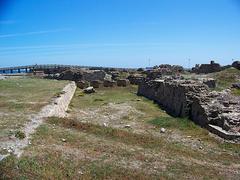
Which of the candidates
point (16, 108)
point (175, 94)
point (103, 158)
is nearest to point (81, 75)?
point (175, 94)

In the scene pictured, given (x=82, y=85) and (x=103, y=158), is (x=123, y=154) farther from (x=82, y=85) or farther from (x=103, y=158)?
(x=82, y=85)

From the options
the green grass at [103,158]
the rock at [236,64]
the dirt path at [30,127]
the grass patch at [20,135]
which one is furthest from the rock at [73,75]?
the grass patch at [20,135]

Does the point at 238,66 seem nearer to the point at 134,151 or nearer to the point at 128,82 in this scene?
the point at 128,82

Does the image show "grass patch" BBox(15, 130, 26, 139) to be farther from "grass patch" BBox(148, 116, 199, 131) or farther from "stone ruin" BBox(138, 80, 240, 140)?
"stone ruin" BBox(138, 80, 240, 140)

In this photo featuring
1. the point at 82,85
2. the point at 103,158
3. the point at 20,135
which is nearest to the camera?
the point at 103,158

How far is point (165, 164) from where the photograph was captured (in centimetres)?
1096

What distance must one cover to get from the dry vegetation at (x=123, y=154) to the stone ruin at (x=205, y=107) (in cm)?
67

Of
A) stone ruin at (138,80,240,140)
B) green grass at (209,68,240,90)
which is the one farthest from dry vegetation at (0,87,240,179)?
green grass at (209,68,240,90)

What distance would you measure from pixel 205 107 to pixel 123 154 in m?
7.30

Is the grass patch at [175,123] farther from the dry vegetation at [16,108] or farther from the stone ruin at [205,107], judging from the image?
the dry vegetation at [16,108]

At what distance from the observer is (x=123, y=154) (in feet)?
37.9

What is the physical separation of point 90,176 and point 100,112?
11469mm

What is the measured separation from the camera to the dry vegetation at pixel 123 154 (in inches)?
387

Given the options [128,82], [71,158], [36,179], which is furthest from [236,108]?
[128,82]
